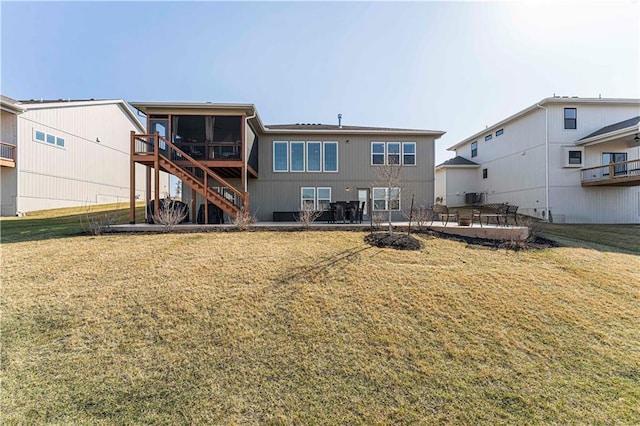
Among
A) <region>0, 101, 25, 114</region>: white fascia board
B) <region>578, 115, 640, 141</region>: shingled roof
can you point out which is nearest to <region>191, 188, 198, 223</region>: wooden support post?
<region>0, 101, 25, 114</region>: white fascia board

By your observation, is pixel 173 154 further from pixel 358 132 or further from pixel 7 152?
pixel 7 152

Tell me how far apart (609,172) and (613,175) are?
0.24m

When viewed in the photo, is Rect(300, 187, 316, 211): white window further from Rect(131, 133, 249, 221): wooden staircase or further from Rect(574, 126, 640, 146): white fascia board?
Rect(574, 126, 640, 146): white fascia board

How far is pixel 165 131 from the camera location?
12211mm

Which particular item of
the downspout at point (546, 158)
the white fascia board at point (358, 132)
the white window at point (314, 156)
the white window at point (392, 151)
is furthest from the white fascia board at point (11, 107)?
the downspout at point (546, 158)

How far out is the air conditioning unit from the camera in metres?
22.5

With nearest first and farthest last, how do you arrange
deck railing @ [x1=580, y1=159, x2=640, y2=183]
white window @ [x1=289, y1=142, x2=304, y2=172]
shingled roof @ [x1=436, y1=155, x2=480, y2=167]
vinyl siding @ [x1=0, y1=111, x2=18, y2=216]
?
vinyl siding @ [x1=0, y1=111, x2=18, y2=216]
white window @ [x1=289, y1=142, x2=304, y2=172]
deck railing @ [x1=580, y1=159, x2=640, y2=183]
shingled roof @ [x1=436, y1=155, x2=480, y2=167]

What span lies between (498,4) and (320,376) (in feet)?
41.9

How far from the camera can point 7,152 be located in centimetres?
1443

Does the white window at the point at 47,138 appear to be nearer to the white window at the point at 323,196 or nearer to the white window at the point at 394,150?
the white window at the point at 323,196

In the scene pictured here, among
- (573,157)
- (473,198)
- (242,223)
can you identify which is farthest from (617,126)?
(242,223)

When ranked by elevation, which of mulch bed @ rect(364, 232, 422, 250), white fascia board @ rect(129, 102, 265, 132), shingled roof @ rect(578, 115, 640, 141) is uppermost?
shingled roof @ rect(578, 115, 640, 141)

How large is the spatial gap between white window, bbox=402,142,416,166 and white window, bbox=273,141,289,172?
6.27m

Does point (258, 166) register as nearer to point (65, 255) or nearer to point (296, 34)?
point (296, 34)
